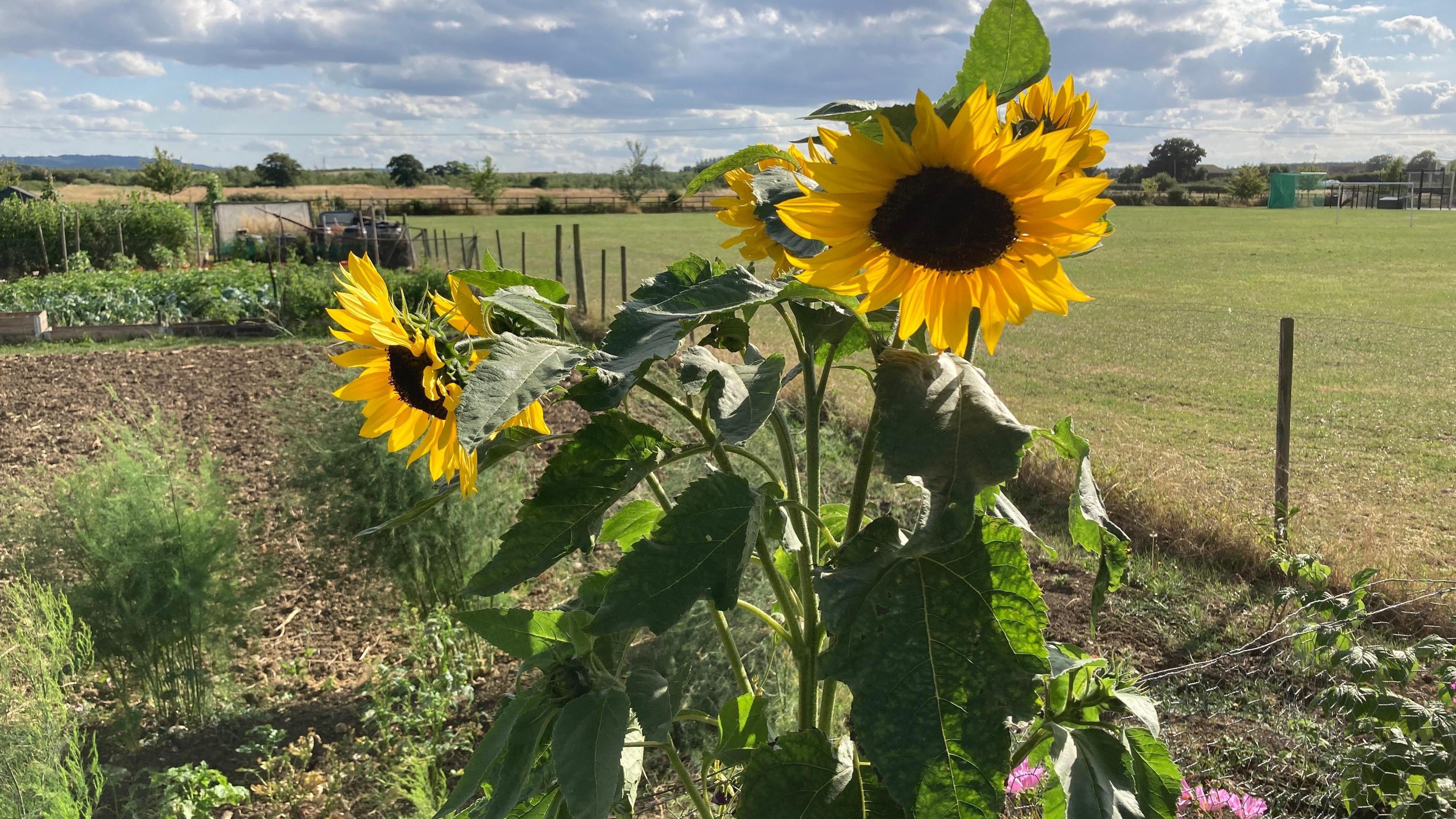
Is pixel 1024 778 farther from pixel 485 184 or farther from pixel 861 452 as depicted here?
pixel 485 184

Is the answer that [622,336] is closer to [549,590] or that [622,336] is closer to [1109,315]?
[549,590]

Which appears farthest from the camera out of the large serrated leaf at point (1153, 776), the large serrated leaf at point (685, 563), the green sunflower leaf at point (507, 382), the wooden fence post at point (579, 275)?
the wooden fence post at point (579, 275)

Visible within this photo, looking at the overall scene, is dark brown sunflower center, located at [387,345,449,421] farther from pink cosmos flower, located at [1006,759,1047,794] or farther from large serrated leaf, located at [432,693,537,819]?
pink cosmos flower, located at [1006,759,1047,794]

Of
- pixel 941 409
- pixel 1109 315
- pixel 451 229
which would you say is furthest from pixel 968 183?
pixel 451 229

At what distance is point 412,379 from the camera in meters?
1.00

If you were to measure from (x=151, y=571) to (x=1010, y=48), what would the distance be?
364cm

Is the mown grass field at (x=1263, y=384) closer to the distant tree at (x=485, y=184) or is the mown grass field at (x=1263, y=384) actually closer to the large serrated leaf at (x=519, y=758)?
the large serrated leaf at (x=519, y=758)

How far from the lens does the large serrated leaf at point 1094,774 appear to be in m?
0.95

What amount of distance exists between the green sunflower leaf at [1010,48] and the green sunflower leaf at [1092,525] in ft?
1.03

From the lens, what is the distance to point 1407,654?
2.27 metres

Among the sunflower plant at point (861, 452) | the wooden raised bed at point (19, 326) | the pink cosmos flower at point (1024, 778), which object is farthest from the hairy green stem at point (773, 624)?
the wooden raised bed at point (19, 326)

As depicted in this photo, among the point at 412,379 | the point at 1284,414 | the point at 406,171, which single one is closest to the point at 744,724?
the point at 412,379

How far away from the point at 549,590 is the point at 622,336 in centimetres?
403

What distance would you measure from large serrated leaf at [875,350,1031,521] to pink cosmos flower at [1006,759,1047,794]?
1.44 metres
